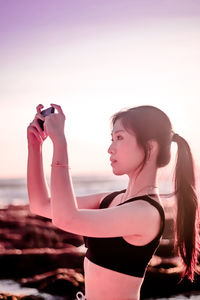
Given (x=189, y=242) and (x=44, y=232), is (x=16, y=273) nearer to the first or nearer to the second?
(x=44, y=232)

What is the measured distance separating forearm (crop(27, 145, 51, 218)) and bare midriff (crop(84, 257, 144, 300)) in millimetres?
558

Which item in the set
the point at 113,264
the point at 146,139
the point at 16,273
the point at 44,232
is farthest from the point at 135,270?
the point at 44,232

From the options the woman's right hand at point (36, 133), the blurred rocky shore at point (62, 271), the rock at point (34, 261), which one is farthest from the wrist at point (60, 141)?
the rock at point (34, 261)

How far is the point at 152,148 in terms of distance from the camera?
8.29 ft

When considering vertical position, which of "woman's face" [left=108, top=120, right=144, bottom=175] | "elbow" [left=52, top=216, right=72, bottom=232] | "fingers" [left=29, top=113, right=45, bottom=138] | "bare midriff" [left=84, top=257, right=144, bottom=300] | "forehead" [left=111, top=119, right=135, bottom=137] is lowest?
"bare midriff" [left=84, top=257, right=144, bottom=300]

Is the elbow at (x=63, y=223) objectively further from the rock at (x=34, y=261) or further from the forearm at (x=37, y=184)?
the rock at (x=34, y=261)

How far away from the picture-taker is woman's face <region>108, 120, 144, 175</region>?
8.14 feet

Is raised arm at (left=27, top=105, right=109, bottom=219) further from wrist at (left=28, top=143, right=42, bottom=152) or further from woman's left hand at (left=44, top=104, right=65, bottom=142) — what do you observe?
woman's left hand at (left=44, top=104, right=65, bottom=142)

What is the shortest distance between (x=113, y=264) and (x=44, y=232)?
12973mm

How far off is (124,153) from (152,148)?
172mm

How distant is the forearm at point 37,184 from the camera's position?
2.84 meters

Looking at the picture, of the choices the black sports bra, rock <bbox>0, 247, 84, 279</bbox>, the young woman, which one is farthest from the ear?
rock <bbox>0, 247, 84, 279</bbox>

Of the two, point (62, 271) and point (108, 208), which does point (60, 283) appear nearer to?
point (62, 271)

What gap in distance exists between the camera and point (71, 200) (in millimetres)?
2143
